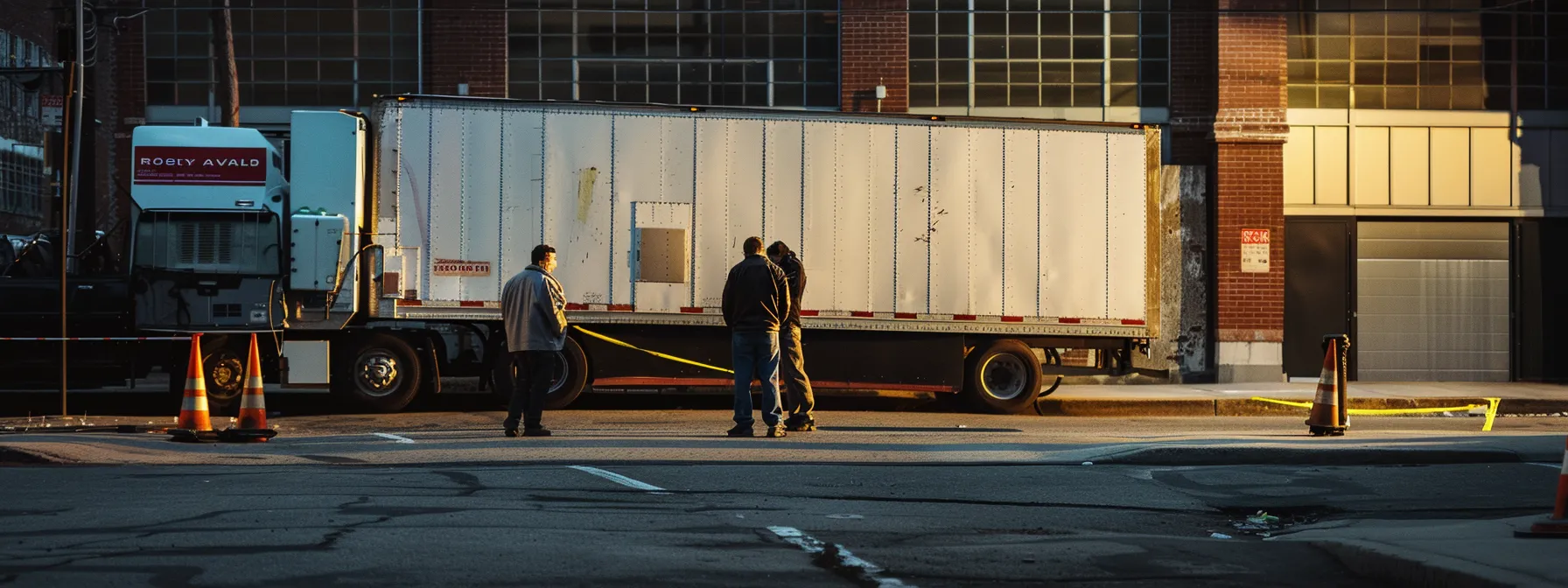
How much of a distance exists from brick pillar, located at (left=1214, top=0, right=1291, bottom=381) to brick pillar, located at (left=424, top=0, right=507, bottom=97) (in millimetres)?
9525

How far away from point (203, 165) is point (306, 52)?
5.68m

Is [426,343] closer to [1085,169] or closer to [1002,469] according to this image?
[1085,169]

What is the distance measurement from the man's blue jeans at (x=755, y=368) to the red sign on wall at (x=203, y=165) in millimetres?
6357

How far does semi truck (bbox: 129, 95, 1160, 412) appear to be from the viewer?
16.6m

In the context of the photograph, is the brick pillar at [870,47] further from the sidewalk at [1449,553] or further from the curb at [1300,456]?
the sidewalk at [1449,553]

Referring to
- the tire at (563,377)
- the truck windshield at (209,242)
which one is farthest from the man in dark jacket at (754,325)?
the truck windshield at (209,242)

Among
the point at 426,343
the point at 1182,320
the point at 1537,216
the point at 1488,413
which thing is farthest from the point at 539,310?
the point at 1537,216

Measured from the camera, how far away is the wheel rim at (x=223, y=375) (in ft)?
54.5

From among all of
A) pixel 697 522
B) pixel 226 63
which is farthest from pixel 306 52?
pixel 697 522

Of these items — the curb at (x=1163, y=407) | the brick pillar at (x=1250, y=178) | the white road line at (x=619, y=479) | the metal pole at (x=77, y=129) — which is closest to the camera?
the white road line at (x=619, y=479)

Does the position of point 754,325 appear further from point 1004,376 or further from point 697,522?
point 697,522

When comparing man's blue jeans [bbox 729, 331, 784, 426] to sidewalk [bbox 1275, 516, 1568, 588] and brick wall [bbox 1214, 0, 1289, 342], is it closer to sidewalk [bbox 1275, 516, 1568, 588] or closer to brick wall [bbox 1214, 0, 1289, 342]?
sidewalk [bbox 1275, 516, 1568, 588]

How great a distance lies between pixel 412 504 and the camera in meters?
8.14

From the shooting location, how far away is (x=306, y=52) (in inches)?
874
